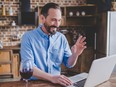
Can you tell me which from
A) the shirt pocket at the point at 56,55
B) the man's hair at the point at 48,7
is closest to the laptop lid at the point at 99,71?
the shirt pocket at the point at 56,55

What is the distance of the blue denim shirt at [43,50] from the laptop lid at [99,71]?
62 centimetres

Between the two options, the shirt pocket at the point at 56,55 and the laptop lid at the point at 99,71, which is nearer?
the laptop lid at the point at 99,71

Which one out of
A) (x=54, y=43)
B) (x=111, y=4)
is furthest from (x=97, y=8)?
(x=54, y=43)

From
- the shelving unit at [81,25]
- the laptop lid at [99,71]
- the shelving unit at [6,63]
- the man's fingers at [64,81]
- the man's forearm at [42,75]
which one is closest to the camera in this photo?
the laptop lid at [99,71]

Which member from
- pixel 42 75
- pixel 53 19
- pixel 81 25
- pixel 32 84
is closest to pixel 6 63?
pixel 81 25

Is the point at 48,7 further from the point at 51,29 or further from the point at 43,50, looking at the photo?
the point at 43,50

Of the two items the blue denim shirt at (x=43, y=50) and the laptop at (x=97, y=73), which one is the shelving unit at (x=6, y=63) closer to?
the blue denim shirt at (x=43, y=50)

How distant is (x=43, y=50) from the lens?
2.24 m

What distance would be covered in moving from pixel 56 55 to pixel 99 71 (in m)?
0.71

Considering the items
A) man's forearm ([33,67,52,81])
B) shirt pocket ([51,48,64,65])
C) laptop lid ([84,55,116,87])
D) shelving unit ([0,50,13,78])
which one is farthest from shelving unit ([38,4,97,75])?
laptop lid ([84,55,116,87])

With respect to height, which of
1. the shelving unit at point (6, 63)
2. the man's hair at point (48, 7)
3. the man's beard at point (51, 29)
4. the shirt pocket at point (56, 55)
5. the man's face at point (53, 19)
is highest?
the man's hair at point (48, 7)

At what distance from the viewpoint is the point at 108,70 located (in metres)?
1.80

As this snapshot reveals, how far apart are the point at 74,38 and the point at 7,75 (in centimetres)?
190

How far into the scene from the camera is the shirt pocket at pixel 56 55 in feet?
7.45
